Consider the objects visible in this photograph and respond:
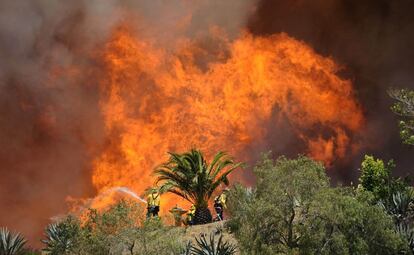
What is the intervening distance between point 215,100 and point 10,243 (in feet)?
102

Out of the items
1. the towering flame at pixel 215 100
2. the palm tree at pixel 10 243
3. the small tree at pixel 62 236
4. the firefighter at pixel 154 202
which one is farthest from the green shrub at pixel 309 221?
the towering flame at pixel 215 100

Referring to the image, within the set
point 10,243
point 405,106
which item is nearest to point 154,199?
point 10,243

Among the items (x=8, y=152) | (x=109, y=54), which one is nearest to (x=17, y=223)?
(x=8, y=152)

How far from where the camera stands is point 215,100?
4984cm

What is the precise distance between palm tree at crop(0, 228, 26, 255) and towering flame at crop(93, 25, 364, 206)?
972 inches

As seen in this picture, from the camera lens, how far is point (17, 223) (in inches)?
1812

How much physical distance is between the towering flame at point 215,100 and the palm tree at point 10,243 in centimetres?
2469

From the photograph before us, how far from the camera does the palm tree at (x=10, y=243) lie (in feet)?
70.2

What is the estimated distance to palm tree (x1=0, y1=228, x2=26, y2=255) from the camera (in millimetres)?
21406

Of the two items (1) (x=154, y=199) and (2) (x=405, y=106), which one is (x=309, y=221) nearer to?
(2) (x=405, y=106)

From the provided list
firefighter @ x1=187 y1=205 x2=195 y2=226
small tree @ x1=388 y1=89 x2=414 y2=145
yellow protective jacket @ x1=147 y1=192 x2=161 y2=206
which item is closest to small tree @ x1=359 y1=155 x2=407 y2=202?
small tree @ x1=388 y1=89 x2=414 y2=145

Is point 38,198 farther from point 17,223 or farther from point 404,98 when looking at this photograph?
point 404,98

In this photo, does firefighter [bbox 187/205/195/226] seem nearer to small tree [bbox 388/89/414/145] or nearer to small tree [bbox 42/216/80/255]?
small tree [bbox 42/216/80/255]

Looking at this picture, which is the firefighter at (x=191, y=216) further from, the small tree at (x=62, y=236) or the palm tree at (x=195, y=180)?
the small tree at (x=62, y=236)
